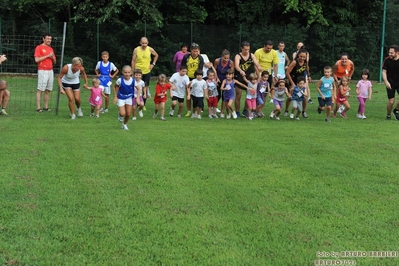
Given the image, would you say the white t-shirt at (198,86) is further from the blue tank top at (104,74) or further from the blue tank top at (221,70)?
the blue tank top at (104,74)

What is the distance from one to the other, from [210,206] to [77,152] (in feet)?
11.1

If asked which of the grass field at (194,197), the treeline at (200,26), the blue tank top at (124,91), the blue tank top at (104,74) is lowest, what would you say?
the grass field at (194,197)

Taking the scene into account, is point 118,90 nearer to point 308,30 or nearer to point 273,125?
point 273,125

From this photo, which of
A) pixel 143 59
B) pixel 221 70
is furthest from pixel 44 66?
pixel 221 70

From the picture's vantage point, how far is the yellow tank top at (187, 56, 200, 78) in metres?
13.6

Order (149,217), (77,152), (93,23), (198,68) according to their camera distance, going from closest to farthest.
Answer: (149,217) → (77,152) → (198,68) → (93,23)

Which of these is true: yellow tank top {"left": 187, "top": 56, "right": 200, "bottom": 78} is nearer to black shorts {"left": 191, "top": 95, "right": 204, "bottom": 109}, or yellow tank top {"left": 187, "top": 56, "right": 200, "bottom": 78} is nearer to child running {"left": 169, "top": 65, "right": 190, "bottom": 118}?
child running {"left": 169, "top": 65, "right": 190, "bottom": 118}

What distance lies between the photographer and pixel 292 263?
4281mm


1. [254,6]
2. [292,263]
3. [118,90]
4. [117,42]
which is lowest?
[292,263]

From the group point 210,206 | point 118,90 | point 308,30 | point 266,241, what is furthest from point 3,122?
point 308,30

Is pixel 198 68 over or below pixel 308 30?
below

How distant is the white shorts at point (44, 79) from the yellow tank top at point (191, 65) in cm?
347

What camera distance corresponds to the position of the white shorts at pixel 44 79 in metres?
13.5

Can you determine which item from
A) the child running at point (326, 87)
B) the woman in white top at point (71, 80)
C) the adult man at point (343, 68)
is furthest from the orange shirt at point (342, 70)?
the woman in white top at point (71, 80)
